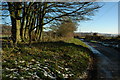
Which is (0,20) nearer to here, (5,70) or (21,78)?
(5,70)

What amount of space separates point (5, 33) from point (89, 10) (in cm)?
731

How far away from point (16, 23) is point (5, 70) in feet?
19.4

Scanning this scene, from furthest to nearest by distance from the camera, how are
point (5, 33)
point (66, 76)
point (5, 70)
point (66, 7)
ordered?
→ point (66, 7), point (5, 33), point (66, 76), point (5, 70)

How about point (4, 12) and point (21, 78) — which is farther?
point (4, 12)

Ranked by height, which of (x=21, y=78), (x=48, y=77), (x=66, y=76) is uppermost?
(x=21, y=78)

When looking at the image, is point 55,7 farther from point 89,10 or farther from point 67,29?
point 67,29

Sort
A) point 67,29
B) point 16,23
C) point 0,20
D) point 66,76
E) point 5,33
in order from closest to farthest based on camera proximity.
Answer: point 66,76, point 5,33, point 0,20, point 16,23, point 67,29

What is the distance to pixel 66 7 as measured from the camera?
371 inches

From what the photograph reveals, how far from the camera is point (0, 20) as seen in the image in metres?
7.21

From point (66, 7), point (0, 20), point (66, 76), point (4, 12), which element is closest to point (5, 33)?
point (0, 20)

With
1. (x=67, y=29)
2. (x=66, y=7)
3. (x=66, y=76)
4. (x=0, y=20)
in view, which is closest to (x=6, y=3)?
(x=0, y=20)

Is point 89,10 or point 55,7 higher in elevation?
point 55,7

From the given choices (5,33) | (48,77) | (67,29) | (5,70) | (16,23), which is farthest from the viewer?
(67,29)

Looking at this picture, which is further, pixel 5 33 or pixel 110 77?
pixel 5 33
